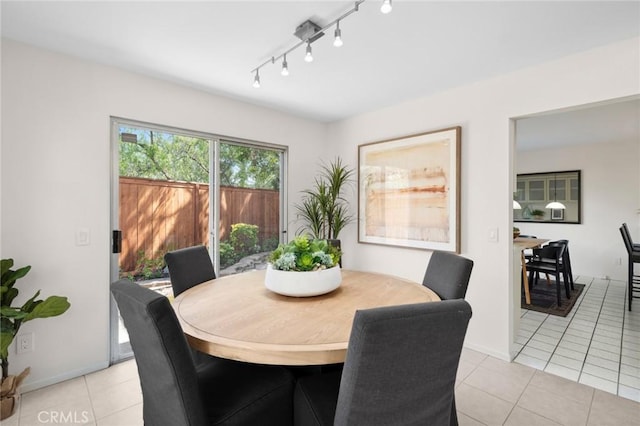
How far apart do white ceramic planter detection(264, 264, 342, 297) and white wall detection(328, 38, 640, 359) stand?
71.0 inches

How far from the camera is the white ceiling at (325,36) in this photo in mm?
1748

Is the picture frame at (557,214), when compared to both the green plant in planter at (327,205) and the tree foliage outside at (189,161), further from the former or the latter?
the tree foliage outside at (189,161)

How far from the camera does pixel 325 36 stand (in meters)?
2.04

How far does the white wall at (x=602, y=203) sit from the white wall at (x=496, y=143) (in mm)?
4105

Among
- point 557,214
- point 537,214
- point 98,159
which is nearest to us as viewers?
point 98,159

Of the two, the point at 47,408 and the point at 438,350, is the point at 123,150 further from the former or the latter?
the point at 438,350

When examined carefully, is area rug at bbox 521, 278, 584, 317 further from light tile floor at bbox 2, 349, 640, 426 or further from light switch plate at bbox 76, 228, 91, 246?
light switch plate at bbox 76, 228, 91, 246

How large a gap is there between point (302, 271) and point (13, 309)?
5.91ft

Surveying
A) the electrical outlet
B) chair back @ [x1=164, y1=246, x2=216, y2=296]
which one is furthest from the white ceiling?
the electrical outlet

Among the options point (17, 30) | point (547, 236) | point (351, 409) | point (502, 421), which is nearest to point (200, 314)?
point (351, 409)

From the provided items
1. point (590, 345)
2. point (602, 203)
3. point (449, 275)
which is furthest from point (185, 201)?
point (602, 203)

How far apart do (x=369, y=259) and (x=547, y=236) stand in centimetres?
461

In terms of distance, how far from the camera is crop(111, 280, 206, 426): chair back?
0.97 meters

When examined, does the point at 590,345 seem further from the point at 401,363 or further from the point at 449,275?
the point at 401,363
